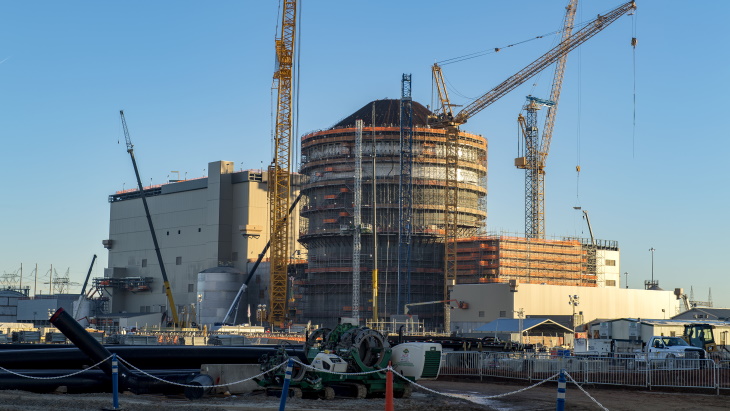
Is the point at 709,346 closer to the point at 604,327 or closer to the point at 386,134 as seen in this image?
the point at 604,327

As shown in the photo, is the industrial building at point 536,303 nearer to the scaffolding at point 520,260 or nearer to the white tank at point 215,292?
the scaffolding at point 520,260

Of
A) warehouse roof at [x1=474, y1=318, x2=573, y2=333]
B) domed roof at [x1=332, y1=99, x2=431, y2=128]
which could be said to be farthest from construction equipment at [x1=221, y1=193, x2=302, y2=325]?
warehouse roof at [x1=474, y1=318, x2=573, y2=333]

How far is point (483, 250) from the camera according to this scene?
464 feet

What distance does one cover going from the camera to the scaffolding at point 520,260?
141m

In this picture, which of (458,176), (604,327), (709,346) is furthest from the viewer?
(458,176)

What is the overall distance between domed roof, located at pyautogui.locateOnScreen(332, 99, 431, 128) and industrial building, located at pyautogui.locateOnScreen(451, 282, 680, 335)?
35724 millimetres

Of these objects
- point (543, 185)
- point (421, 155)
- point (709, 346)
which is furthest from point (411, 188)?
point (709, 346)

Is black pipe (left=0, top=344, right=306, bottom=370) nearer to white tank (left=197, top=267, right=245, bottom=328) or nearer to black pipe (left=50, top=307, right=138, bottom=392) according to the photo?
black pipe (left=50, top=307, right=138, bottom=392)

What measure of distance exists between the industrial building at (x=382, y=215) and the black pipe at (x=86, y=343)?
111429mm

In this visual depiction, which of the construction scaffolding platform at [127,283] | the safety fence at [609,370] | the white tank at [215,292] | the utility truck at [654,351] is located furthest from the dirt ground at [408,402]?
the construction scaffolding platform at [127,283]

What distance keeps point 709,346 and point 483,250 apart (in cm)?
9070

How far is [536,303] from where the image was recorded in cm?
12756

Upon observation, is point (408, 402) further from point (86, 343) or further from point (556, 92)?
point (556, 92)

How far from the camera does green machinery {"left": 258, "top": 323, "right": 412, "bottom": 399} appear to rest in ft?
93.9
